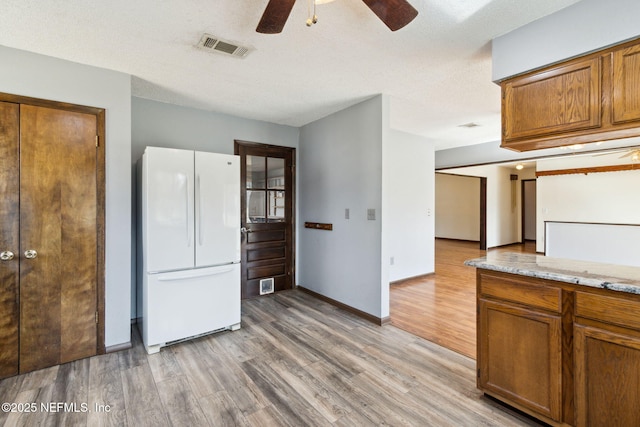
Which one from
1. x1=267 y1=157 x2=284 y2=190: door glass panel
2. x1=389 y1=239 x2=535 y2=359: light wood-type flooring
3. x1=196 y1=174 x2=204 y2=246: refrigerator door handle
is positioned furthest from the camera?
x1=267 y1=157 x2=284 y2=190: door glass panel

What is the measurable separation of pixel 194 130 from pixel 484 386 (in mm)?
3986

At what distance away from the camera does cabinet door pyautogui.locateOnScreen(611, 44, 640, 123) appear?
1.67 metres

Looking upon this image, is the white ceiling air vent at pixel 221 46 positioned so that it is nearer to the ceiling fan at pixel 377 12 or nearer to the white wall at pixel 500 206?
the ceiling fan at pixel 377 12

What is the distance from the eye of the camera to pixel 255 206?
14.2 feet

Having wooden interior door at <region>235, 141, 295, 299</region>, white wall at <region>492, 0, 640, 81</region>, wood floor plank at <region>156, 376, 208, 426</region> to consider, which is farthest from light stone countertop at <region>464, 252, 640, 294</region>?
wooden interior door at <region>235, 141, 295, 299</region>

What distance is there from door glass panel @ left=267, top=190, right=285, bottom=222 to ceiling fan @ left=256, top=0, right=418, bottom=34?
9.62 feet

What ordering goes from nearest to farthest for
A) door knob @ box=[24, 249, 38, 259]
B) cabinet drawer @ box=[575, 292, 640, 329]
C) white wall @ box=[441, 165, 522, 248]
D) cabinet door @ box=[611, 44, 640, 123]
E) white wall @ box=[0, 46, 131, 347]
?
cabinet drawer @ box=[575, 292, 640, 329]
cabinet door @ box=[611, 44, 640, 123]
door knob @ box=[24, 249, 38, 259]
white wall @ box=[0, 46, 131, 347]
white wall @ box=[441, 165, 522, 248]

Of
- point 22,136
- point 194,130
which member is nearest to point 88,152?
point 22,136

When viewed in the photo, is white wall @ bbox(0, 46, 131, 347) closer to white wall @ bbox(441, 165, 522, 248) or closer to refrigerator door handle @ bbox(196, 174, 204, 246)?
refrigerator door handle @ bbox(196, 174, 204, 246)

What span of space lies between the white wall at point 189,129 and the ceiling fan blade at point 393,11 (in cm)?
291

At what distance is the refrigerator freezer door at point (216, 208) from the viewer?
2924mm

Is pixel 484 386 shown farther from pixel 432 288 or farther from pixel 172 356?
pixel 432 288

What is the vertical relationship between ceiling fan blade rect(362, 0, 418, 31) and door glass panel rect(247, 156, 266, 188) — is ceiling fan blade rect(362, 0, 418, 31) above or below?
above

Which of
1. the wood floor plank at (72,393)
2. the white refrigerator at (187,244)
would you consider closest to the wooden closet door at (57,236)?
the wood floor plank at (72,393)
